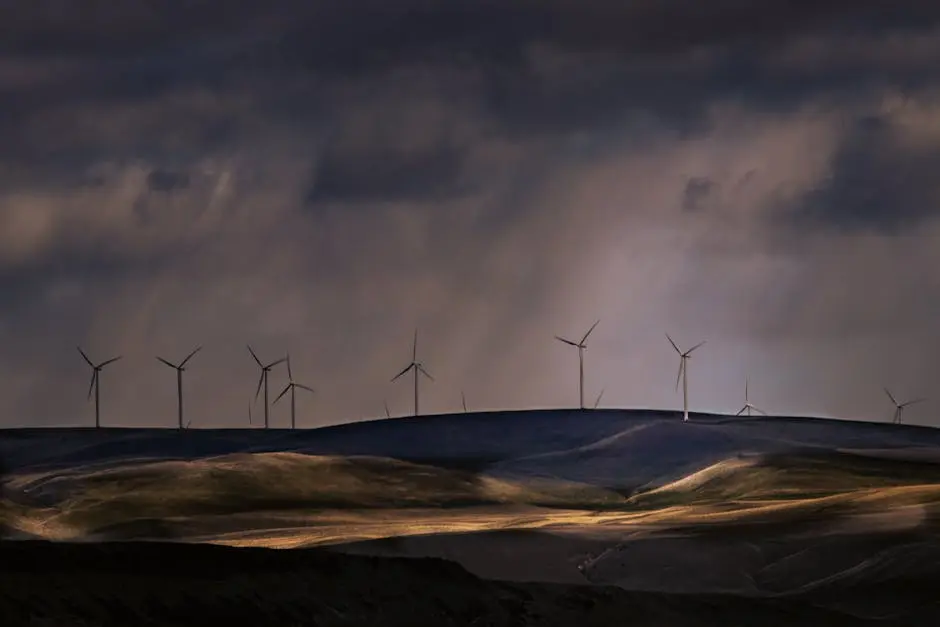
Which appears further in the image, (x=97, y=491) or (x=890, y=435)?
(x=890, y=435)

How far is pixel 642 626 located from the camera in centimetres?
4700

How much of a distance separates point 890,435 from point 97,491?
71670mm

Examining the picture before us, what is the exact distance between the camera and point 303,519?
310 ft

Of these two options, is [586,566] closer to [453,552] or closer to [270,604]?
[453,552]

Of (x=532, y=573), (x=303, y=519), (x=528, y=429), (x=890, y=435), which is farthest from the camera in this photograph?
(x=528, y=429)

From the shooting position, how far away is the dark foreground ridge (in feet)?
143

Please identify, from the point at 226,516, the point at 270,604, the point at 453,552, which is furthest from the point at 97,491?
the point at 270,604

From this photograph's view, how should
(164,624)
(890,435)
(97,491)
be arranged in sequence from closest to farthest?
1. (164,624)
2. (97,491)
3. (890,435)

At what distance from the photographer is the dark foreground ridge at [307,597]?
43.5 metres

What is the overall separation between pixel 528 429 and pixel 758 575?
109 m

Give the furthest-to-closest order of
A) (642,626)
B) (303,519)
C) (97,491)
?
(97,491), (303,519), (642,626)

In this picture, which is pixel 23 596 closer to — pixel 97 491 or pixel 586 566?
pixel 586 566

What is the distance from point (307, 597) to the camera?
45719 mm

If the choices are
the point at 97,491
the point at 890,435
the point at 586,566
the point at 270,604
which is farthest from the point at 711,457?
the point at 270,604
